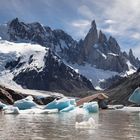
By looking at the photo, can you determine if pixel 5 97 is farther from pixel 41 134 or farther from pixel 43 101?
pixel 41 134

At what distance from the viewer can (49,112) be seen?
64875mm

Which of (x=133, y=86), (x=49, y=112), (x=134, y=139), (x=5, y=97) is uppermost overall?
(x=133, y=86)

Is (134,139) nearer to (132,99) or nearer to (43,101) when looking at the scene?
(132,99)

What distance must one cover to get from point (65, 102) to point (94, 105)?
197 inches

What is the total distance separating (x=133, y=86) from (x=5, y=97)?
4176 inches

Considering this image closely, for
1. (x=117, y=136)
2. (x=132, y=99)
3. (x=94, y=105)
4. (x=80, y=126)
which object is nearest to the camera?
(x=117, y=136)

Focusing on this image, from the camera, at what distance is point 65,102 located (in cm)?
7256

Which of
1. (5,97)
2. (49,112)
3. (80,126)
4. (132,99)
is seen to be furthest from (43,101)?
(80,126)

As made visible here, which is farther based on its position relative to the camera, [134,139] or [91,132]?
[91,132]

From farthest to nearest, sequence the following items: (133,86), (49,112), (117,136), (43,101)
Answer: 1. (133,86)
2. (43,101)
3. (49,112)
4. (117,136)

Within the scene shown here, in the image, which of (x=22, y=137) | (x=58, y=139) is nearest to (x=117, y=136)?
(x=58, y=139)

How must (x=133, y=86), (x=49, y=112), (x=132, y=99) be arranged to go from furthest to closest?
(x=133, y=86)
(x=132, y=99)
(x=49, y=112)

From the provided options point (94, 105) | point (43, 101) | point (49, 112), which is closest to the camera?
point (49, 112)

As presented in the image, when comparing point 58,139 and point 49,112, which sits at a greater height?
point 49,112
